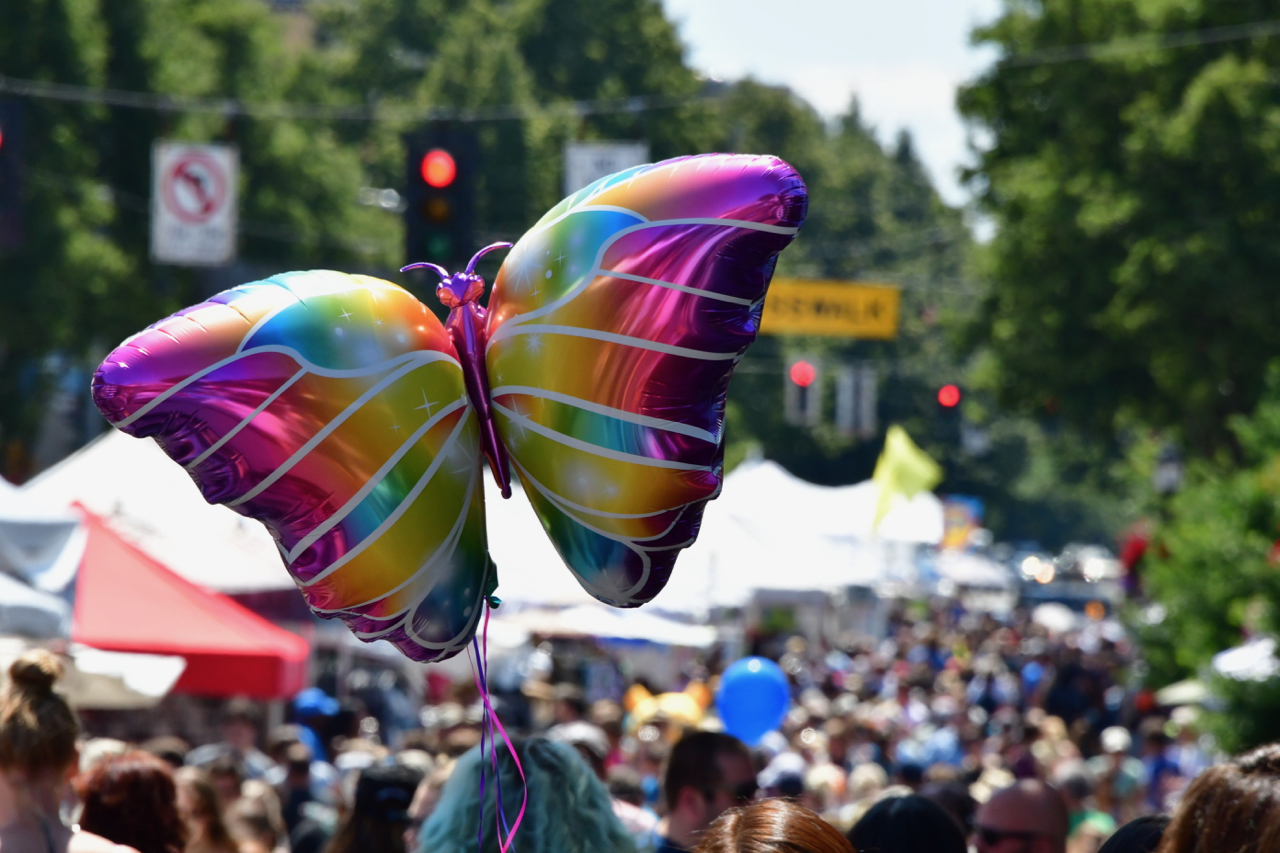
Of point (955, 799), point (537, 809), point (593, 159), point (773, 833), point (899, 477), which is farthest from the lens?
point (899, 477)

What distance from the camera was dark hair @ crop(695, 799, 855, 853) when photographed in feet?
7.71

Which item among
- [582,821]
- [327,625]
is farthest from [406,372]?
[327,625]

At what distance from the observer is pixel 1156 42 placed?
2330cm

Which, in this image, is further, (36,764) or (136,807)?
(136,807)

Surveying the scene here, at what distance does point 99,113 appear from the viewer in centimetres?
3128

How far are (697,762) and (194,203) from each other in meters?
17.6

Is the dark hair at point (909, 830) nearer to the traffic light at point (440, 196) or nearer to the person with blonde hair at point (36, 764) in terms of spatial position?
the person with blonde hair at point (36, 764)

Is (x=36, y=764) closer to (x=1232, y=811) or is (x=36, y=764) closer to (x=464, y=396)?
(x=464, y=396)

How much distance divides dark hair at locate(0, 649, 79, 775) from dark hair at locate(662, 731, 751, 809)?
1.75 metres

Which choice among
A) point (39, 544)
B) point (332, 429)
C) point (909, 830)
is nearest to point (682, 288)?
point (332, 429)

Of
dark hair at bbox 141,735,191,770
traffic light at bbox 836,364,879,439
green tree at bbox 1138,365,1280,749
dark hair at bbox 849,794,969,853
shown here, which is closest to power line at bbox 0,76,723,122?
dark hair at bbox 141,735,191,770

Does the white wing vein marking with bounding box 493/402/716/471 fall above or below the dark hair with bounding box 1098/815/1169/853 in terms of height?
above

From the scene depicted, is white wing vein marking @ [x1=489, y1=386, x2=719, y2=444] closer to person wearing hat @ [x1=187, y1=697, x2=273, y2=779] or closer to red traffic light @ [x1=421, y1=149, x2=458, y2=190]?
person wearing hat @ [x1=187, y1=697, x2=273, y2=779]

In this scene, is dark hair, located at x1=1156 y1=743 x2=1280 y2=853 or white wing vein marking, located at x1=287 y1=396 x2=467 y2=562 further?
white wing vein marking, located at x1=287 y1=396 x2=467 y2=562
